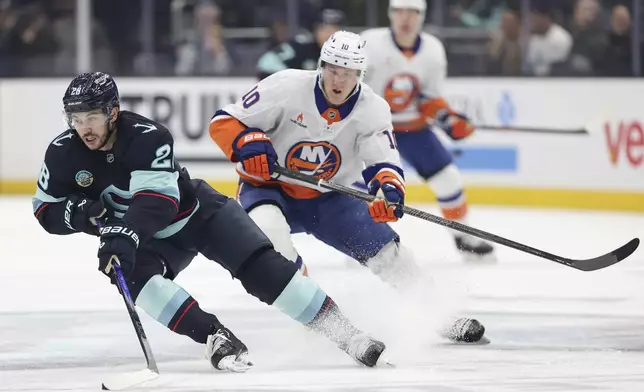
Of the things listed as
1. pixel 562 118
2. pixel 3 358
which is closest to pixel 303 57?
pixel 562 118

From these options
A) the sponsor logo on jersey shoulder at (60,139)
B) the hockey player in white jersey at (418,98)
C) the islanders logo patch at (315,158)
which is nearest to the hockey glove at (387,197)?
the islanders logo patch at (315,158)

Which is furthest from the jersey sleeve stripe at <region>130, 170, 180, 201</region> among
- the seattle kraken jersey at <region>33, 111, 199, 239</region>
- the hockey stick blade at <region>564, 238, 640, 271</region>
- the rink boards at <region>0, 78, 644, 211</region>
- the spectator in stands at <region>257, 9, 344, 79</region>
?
the rink boards at <region>0, 78, 644, 211</region>

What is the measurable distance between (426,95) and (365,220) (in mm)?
2277

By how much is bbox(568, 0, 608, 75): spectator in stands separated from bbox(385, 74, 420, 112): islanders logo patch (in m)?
2.27

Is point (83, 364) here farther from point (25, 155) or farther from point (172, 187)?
point (25, 155)

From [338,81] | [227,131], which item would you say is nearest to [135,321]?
[227,131]

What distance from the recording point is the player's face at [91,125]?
10.8ft

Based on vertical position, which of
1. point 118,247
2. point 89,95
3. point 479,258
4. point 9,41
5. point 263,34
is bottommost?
point 479,258

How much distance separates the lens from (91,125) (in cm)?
329

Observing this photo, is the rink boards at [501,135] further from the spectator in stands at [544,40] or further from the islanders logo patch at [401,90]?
the islanders logo patch at [401,90]

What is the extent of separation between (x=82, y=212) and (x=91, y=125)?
0.74 feet

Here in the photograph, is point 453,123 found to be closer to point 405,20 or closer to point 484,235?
point 405,20

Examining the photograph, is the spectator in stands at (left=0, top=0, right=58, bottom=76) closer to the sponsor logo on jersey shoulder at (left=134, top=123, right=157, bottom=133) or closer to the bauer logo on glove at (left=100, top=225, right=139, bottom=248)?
the sponsor logo on jersey shoulder at (left=134, top=123, right=157, bottom=133)

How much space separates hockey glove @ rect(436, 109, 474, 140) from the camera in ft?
20.3
